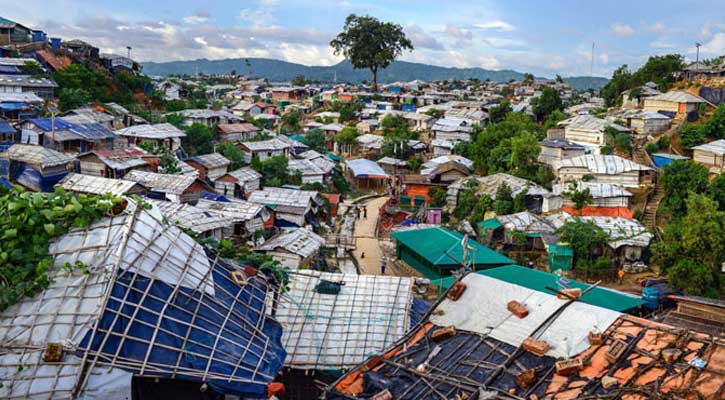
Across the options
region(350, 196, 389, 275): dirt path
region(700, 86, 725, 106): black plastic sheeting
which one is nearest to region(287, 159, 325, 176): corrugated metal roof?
region(350, 196, 389, 275): dirt path

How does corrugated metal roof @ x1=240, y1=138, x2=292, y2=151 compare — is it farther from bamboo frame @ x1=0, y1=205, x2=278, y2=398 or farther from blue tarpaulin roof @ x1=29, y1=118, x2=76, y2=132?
bamboo frame @ x1=0, y1=205, x2=278, y2=398

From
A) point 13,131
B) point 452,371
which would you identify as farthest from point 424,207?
point 452,371

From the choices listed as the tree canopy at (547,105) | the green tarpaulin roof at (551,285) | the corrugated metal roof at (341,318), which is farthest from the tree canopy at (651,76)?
the corrugated metal roof at (341,318)

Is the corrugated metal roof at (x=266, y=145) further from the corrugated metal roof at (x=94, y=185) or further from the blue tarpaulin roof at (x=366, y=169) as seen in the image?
the corrugated metal roof at (x=94, y=185)

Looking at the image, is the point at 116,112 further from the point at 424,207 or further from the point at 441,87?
the point at 441,87

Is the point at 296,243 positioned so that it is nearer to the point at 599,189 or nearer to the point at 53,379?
the point at 599,189

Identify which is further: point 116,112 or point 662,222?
point 116,112

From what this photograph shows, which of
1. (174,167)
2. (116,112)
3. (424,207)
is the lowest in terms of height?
(424,207)
